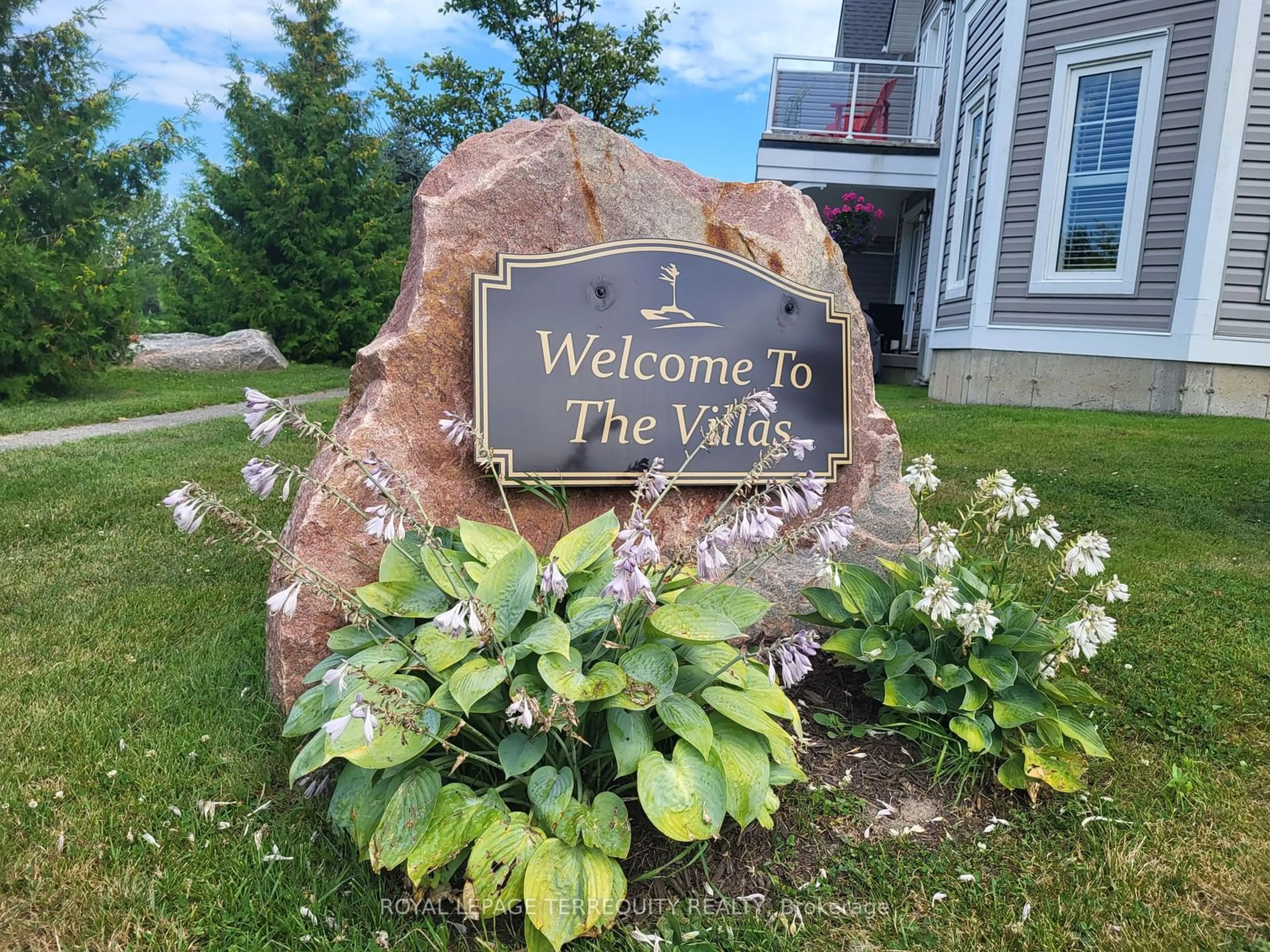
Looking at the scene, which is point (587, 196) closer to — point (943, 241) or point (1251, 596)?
point (1251, 596)

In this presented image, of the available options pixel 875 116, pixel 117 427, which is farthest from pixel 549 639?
pixel 875 116

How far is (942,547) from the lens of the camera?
2387 mm

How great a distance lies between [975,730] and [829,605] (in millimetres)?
583

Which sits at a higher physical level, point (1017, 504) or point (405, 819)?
point (1017, 504)

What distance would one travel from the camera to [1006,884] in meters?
1.99

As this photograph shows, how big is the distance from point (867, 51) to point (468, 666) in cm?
2381

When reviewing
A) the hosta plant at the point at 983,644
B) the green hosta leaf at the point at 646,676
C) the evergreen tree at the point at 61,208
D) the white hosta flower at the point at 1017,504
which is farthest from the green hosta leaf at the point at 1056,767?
the evergreen tree at the point at 61,208

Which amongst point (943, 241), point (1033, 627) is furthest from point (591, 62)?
point (1033, 627)

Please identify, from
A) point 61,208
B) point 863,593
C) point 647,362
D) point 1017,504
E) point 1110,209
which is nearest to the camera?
point 1017,504

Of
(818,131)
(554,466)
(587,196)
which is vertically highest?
(818,131)

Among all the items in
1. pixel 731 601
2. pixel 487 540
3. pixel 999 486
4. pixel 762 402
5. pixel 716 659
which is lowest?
pixel 716 659

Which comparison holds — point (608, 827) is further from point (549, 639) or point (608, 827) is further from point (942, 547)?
point (942, 547)

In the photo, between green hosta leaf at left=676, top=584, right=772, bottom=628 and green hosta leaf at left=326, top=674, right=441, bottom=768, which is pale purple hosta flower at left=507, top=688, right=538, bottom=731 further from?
green hosta leaf at left=676, top=584, right=772, bottom=628

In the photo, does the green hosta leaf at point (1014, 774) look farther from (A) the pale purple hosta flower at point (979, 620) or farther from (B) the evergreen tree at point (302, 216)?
(B) the evergreen tree at point (302, 216)
